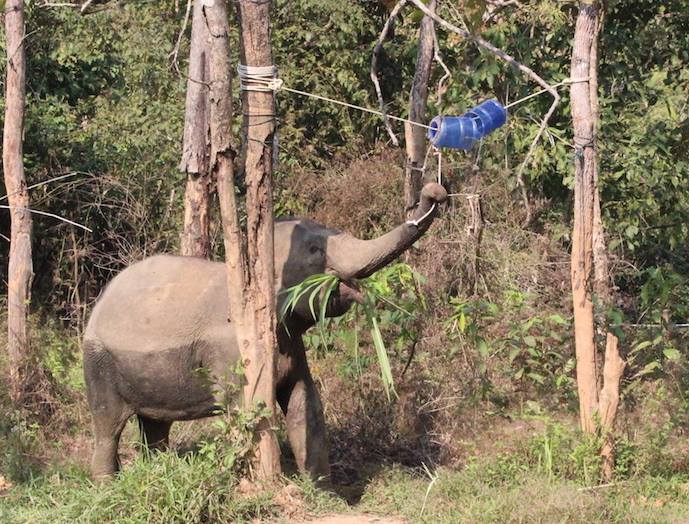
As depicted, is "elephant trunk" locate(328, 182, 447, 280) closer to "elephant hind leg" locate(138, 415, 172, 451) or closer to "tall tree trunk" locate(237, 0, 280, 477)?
"tall tree trunk" locate(237, 0, 280, 477)

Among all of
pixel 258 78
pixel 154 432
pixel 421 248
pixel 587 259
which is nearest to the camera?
pixel 258 78

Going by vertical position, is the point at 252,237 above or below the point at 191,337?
above

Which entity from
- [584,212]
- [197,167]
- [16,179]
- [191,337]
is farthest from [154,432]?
[584,212]

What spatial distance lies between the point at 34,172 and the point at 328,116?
3.16 m

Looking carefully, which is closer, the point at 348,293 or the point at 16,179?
the point at 348,293

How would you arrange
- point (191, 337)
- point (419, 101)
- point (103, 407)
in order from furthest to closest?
point (419, 101)
point (103, 407)
point (191, 337)

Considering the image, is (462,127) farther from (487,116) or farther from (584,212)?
(584,212)

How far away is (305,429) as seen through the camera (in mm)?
7457

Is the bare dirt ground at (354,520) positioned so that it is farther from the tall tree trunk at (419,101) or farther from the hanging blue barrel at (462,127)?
the tall tree trunk at (419,101)

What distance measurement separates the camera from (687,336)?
9367 mm

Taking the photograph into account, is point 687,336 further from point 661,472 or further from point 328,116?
point 328,116

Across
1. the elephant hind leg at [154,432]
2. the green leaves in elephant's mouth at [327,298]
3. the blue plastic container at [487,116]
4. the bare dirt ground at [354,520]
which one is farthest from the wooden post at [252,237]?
the elephant hind leg at [154,432]

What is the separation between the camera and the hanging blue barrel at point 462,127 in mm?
6633

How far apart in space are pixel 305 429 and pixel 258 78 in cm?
227
